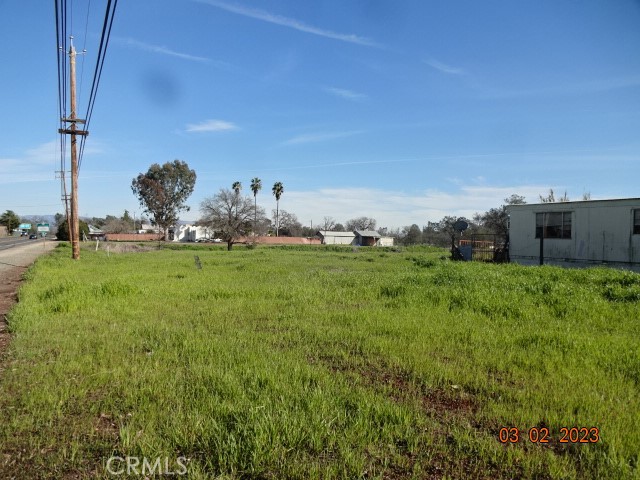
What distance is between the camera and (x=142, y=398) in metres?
4.16

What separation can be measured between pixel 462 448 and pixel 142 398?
9.87ft

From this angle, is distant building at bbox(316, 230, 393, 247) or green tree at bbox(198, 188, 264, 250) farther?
distant building at bbox(316, 230, 393, 247)

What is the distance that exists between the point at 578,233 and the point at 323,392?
2156cm

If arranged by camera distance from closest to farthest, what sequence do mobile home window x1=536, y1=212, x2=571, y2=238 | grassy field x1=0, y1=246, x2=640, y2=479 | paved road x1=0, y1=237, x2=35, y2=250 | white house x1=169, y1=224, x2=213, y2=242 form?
grassy field x1=0, y1=246, x2=640, y2=479 → mobile home window x1=536, y1=212, x2=571, y2=238 → paved road x1=0, y1=237, x2=35, y2=250 → white house x1=169, y1=224, x2=213, y2=242

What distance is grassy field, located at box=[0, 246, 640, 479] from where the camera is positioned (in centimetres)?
312

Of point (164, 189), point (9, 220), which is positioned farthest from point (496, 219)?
point (9, 220)

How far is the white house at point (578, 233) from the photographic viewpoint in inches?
764

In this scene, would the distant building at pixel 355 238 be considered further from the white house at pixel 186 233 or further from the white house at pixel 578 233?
the white house at pixel 578 233

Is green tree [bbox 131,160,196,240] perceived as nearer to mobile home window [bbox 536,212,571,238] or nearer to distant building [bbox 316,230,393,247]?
distant building [bbox 316,230,393,247]

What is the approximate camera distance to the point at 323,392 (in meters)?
4.25

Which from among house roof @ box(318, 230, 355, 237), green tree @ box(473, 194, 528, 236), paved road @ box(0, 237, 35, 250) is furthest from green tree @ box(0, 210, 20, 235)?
green tree @ box(473, 194, 528, 236)

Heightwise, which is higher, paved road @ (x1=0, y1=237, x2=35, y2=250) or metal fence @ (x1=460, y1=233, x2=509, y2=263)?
metal fence @ (x1=460, y1=233, x2=509, y2=263)
